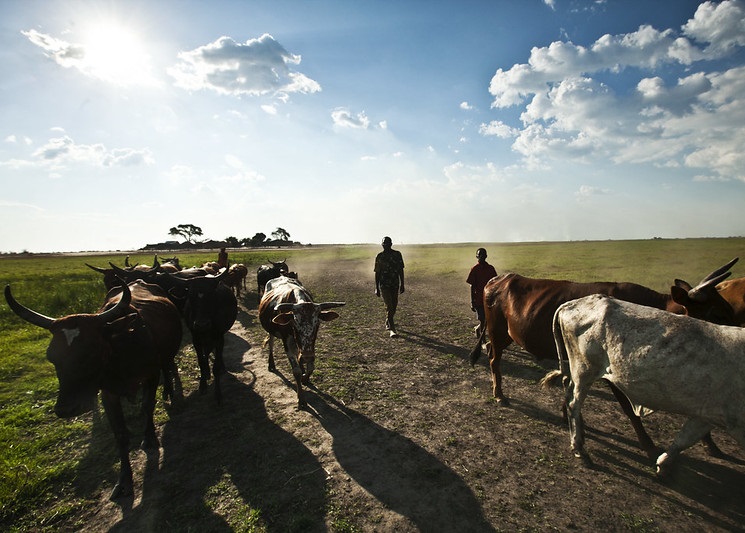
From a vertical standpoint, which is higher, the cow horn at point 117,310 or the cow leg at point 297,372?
the cow horn at point 117,310

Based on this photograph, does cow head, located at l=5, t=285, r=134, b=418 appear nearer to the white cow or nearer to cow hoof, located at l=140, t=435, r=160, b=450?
cow hoof, located at l=140, t=435, r=160, b=450

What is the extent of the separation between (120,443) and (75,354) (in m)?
1.44

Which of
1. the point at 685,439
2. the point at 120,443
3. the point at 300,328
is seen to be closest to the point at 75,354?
the point at 120,443

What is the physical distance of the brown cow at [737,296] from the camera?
574 cm

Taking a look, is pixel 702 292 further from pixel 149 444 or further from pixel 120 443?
pixel 149 444

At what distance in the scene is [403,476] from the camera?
4773mm

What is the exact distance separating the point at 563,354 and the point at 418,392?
3018 millimetres

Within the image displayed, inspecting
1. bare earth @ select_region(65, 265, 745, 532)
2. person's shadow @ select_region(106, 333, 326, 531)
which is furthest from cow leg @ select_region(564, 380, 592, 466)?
person's shadow @ select_region(106, 333, 326, 531)

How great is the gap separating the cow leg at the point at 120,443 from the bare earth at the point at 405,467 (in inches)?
5.3

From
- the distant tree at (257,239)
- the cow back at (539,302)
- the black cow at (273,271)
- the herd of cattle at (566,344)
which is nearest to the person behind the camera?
the herd of cattle at (566,344)

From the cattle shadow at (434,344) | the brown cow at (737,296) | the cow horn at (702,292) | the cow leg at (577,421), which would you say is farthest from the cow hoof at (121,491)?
the brown cow at (737,296)

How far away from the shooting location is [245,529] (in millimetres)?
3945

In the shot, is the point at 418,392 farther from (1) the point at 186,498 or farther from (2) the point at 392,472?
(1) the point at 186,498

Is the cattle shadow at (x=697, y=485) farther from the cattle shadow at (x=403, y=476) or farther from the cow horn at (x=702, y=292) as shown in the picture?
the cow horn at (x=702, y=292)
